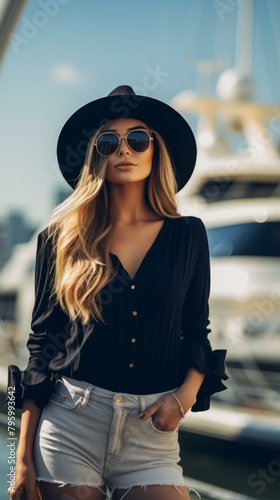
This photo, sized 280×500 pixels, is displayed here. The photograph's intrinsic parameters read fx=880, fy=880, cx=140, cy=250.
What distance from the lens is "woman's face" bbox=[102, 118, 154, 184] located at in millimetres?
2135

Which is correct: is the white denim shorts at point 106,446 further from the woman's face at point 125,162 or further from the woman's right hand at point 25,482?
the woman's face at point 125,162

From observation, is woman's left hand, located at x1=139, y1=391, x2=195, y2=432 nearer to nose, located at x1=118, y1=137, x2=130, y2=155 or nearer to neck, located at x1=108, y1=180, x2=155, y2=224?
neck, located at x1=108, y1=180, x2=155, y2=224

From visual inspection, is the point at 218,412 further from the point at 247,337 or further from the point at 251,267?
the point at 251,267

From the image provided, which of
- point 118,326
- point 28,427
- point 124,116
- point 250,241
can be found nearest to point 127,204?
point 124,116

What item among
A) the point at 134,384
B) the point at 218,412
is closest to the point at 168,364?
the point at 134,384

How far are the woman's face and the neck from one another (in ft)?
0.11

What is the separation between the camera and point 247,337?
8.91m

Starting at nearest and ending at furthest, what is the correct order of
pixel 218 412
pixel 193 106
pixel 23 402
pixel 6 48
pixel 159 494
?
pixel 159 494
pixel 23 402
pixel 6 48
pixel 218 412
pixel 193 106

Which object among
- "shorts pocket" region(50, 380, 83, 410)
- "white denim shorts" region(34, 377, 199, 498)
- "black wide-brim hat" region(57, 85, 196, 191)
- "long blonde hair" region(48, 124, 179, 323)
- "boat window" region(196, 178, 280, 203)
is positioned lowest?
"white denim shorts" region(34, 377, 199, 498)

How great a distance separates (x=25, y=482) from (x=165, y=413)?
1.19ft

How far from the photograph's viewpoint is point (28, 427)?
6.82 feet

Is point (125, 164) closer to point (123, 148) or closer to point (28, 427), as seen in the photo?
point (123, 148)

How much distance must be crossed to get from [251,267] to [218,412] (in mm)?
1617

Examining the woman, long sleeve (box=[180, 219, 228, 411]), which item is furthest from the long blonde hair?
long sleeve (box=[180, 219, 228, 411])
